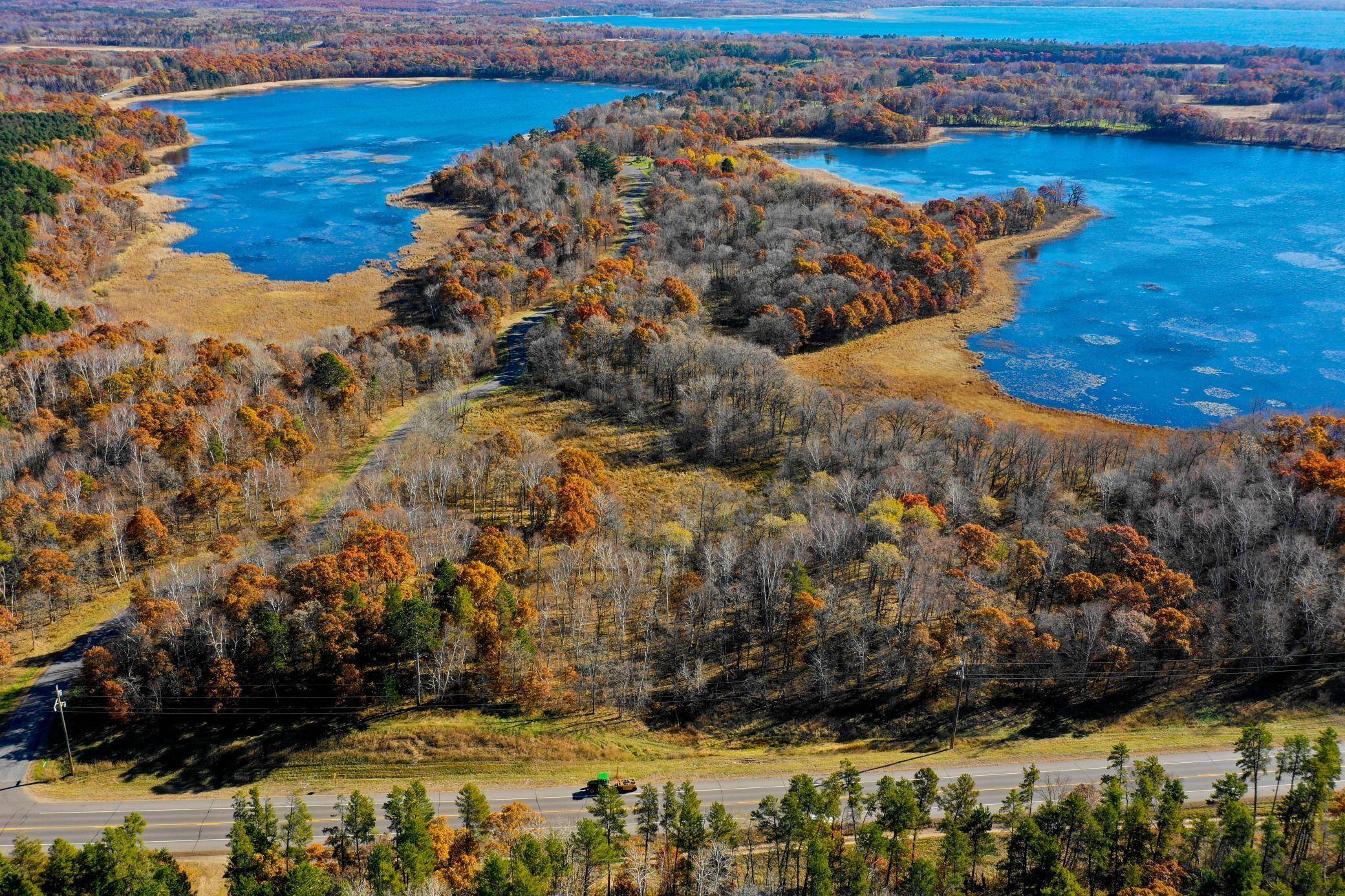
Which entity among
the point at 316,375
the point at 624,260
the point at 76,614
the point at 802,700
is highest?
the point at 624,260

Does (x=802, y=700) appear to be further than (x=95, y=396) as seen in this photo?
No

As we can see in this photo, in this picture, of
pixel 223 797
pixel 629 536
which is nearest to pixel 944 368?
pixel 629 536

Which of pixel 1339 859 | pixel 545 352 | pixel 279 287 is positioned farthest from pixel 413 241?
pixel 1339 859

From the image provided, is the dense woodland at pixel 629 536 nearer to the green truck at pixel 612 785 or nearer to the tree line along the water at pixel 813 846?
the green truck at pixel 612 785

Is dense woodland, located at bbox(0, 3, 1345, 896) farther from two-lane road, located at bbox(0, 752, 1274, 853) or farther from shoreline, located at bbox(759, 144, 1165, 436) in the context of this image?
shoreline, located at bbox(759, 144, 1165, 436)

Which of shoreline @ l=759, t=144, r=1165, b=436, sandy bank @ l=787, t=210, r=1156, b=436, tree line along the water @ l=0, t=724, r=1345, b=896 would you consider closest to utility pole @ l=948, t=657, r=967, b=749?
tree line along the water @ l=0, t=724, r=1345, b=896

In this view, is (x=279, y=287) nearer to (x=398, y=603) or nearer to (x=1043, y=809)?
(x=398, y=603)
